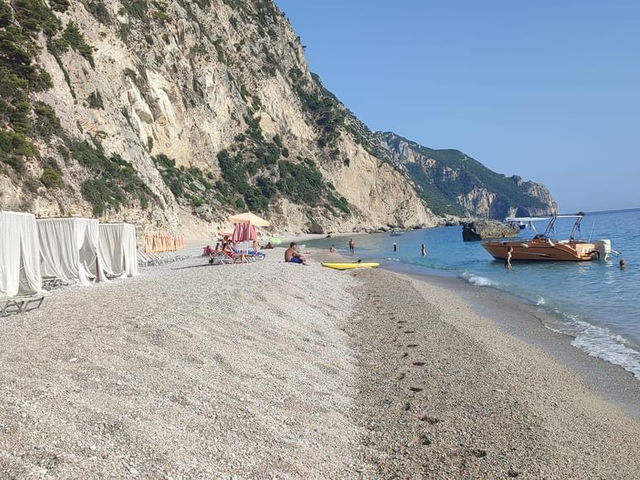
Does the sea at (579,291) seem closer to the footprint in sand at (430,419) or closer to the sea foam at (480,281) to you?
the sea foam at (480,281)

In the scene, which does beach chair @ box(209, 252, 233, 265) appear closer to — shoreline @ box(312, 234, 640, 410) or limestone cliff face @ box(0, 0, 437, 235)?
limestone cliff face @ box(0, 0, 437, 235)

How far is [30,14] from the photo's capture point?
33938mm

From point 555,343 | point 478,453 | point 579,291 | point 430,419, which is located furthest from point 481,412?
point 579,291

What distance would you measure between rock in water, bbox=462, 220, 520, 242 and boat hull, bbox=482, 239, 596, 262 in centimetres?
3434

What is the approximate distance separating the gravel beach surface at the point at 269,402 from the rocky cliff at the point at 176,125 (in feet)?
65.7

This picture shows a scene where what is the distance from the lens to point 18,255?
1244cm

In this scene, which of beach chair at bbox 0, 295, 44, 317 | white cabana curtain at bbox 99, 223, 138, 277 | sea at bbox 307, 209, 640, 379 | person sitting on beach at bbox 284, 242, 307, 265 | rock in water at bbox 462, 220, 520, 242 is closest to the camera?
beach chair at bbox 0, 295, 44, 317

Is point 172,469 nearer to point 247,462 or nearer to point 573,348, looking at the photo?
point 247,462

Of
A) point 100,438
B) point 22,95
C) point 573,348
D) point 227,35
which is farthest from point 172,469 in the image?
point 227,35

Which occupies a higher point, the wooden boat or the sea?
the wooden boat

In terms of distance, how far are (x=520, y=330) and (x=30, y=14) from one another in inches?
1443

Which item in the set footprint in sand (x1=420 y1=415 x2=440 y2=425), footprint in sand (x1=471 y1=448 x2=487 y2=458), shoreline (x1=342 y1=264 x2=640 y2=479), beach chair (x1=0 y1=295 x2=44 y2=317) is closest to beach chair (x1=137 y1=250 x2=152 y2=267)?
beach chair (x1=0 y1=295 x2=44 y2=317)

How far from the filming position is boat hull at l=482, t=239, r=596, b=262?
32.4 metres

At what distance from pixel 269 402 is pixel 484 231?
218 ft
